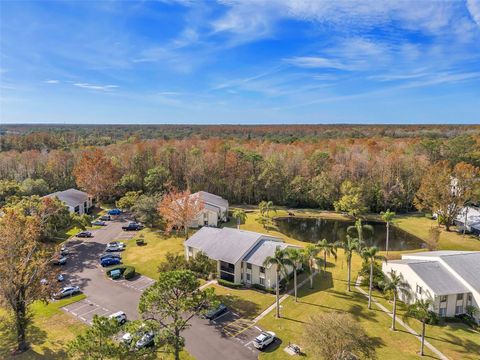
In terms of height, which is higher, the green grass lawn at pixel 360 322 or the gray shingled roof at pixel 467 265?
the gray shingled roof at pixel 467 265

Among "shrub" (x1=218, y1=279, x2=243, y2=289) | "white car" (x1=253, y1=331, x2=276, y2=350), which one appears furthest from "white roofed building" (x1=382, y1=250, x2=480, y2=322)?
"shrub" (x1=218, y1=279, x2=243, y2=289)

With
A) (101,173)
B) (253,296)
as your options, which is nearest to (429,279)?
(253,296)

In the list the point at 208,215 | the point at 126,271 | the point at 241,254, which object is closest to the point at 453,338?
the point at 241,254

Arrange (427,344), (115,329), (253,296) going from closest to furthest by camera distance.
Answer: (115,329) < (427,344) < (253,296)

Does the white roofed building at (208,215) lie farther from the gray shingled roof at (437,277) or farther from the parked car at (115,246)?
the gray shingled roof at (437,277)

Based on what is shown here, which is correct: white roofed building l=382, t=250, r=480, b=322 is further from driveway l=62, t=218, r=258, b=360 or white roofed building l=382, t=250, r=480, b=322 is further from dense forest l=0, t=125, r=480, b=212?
dense forest l=0, t=125, r=480, b=212

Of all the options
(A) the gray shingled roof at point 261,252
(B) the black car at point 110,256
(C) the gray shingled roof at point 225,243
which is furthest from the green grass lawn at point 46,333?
(A) the gray shingled roof at point 261,252

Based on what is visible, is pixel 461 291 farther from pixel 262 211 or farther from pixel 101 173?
pixel 101 173
